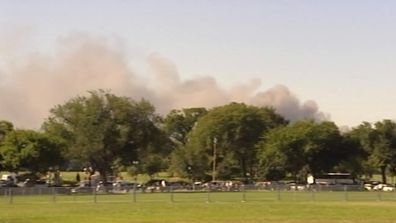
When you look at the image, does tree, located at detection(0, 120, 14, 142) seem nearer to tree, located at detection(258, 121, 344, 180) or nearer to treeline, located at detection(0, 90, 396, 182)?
treeline, located at detection(0, 90, 396, 182)

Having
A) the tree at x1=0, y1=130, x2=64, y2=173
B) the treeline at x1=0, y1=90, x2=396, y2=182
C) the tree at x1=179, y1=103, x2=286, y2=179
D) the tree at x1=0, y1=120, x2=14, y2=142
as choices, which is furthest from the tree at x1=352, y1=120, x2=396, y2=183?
the tree at x1=0, y1=120, x2=14, y2=142

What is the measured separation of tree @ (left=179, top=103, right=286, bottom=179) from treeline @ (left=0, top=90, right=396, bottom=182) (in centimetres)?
19

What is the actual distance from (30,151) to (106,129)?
12.8 metres

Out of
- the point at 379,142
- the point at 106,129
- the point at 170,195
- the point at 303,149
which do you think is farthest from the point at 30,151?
the point at 379,142

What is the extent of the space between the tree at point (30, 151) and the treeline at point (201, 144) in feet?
0.48

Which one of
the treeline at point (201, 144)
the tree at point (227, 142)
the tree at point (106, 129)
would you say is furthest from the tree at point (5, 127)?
the tree at point (227, 142)

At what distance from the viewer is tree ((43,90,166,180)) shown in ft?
412

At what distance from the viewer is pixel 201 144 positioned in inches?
6156

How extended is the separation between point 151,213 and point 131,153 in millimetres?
79191

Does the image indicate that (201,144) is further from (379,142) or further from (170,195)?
(170,195)

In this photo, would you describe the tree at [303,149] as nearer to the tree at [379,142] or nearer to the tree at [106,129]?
the tree at [379,142]

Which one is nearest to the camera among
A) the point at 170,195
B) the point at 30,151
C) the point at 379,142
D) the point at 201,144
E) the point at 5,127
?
the point at 170,195

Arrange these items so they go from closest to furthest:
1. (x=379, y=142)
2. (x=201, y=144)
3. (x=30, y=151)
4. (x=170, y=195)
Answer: (x=170, y=195) < (x=30, y=151) < (x=379, y=142) < (x=201, y=144)

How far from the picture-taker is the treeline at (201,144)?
12500 cm
